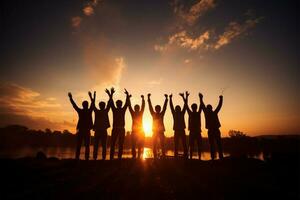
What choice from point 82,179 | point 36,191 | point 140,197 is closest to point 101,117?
point 82,179

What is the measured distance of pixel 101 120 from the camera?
10422 mm

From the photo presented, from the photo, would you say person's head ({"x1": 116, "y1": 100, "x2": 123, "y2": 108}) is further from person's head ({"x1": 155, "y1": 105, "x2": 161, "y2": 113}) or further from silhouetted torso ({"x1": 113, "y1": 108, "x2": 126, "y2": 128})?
person's head ({"x1": 155, "y1": 105, "x2": 161, "y2": 113})

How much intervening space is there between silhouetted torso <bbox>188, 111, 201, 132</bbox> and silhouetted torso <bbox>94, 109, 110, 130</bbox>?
196 inches

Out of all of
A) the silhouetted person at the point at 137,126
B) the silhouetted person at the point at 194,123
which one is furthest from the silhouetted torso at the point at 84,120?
the silhouetted person at the point at 194,123

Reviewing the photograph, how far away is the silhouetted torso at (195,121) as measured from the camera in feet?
36.5

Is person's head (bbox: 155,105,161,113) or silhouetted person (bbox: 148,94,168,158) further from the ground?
person's head (bbox: 155,105,161,113)

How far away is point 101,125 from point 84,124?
3.02 ft

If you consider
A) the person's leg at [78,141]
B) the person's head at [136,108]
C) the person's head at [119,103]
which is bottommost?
the person's leg at [78,141]

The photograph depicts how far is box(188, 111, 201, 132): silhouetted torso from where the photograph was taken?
1113cm

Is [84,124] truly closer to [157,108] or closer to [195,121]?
[157,108]

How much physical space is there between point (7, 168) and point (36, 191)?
4277mm

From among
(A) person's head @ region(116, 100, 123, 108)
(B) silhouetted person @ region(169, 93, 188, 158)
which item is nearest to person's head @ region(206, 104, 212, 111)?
(B) silhouetted person @ region(169, 93, 188, 158)

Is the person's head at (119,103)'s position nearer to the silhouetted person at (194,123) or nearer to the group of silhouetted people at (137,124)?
the group of silhouetted people at (137,124)

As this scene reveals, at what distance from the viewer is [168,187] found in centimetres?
520
